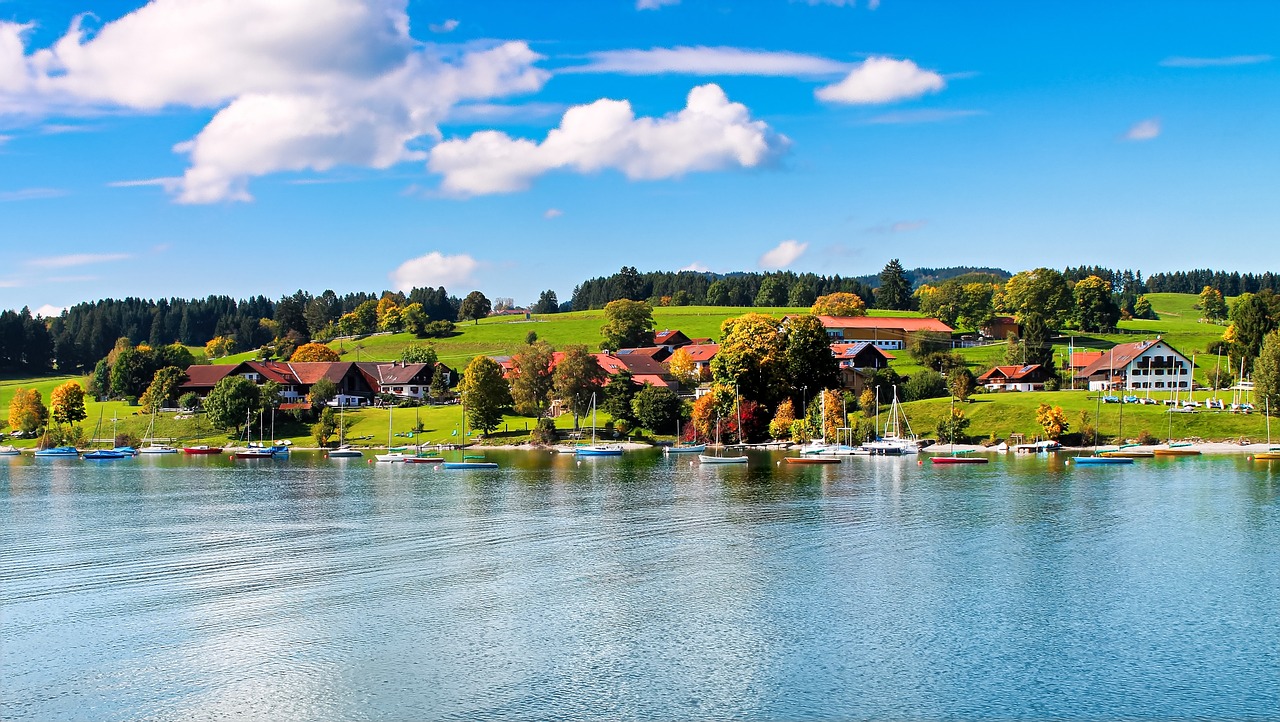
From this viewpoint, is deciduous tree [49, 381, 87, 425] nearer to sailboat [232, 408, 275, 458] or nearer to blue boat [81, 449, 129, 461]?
blue boat [81, 449, 129, 461]

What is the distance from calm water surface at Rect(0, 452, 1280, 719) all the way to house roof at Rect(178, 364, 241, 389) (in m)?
85.6

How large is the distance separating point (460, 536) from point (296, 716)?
23114 mm

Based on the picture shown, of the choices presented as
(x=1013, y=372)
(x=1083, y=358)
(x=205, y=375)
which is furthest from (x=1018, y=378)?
(x=205, y=375)

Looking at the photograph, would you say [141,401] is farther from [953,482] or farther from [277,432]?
[953,482]

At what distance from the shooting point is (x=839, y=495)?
198 feet

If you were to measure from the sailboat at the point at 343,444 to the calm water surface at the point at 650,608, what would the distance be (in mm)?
44608

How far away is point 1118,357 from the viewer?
12588cm

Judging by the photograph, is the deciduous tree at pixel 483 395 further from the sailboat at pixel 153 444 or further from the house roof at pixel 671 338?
the house roof at pixel 671 338

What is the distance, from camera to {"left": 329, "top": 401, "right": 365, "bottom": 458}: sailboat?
10416cm

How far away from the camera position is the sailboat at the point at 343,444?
104 m

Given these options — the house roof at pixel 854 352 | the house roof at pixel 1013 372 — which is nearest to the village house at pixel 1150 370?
the house roof at pixel 1013 372

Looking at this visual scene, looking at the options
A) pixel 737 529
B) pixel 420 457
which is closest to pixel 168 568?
pixel 737 529

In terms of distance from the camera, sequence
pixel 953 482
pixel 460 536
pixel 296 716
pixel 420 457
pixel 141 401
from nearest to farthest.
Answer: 1. pixel 296 716
2. pixel 460 536
3. pixel 953 482
4. pixel 420 457
5. pixel 141 401

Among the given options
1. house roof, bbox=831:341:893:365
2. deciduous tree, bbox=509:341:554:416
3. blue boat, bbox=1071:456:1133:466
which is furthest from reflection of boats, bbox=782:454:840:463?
deciduous tree, bbox=509:341:554:416
